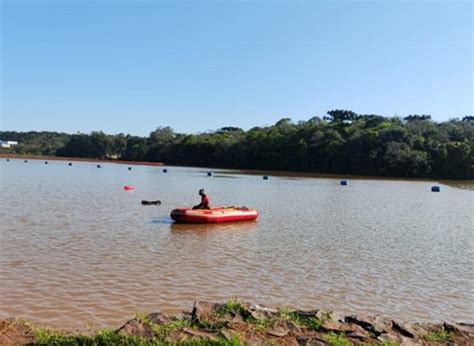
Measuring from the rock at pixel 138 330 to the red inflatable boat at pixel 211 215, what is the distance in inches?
431

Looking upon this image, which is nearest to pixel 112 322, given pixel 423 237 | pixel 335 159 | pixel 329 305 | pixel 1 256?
pixel 329 305

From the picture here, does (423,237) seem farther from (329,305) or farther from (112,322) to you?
(112,322)

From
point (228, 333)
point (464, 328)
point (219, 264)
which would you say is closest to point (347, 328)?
point (228, 333)

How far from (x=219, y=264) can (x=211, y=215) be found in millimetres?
5975

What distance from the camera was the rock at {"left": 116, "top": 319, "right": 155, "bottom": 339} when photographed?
4.57 meters

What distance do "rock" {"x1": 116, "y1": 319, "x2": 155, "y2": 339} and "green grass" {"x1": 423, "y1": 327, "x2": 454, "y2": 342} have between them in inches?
111

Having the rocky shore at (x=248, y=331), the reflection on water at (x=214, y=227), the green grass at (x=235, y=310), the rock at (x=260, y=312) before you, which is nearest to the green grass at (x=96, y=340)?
the rocky shore at (x=248, y=331)

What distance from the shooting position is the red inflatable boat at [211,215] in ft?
51.9

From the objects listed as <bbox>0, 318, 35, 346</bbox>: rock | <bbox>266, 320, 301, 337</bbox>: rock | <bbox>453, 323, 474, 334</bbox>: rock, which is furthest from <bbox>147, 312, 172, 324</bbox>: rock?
<bbox>453, 323, 474, 334</bbox>: rock

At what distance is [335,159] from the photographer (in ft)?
222

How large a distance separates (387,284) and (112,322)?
5120mm

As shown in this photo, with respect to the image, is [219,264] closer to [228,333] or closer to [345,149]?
[228,333]

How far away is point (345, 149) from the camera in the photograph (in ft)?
218

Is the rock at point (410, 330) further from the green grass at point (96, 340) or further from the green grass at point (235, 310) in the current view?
the green grass at point (96, 340)
